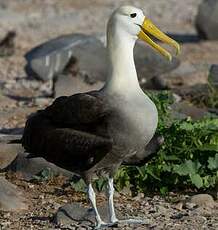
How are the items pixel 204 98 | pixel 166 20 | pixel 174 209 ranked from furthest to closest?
pixel 166 20 < pixel 204 98 < pixel 174 209

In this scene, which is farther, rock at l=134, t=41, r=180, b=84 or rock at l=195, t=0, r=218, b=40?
rock at l=195, t=0, r=218, b=40

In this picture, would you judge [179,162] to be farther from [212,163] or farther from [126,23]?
[126,23]

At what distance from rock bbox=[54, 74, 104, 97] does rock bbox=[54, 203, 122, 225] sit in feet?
14.1

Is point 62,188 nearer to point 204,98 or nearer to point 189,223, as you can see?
point 189,223

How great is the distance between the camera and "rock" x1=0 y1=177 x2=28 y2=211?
23.6 feet

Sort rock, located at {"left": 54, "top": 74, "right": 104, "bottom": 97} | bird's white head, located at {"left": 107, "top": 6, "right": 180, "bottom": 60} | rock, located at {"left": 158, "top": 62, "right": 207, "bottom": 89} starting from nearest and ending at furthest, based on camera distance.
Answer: bird's white head, located at {"left": 107, "top": 6, "right": 180, "bottom": 60}
rock, located at {"left": 54, "top": 74, "right": 104, "bottom": 97}
rock, located at {"left": 158, "top": 62, "right": 207, "bottom": 89}

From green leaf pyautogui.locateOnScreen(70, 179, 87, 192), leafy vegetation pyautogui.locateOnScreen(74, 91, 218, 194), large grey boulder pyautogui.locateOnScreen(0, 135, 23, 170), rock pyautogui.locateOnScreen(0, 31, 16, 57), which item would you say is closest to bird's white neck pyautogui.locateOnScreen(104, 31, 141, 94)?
leafy vegetation pyautogui.locateOnScreen(74, 91, 218, 194)

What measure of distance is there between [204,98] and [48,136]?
4.33m

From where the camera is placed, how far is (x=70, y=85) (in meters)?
11.5

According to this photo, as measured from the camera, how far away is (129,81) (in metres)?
6.61

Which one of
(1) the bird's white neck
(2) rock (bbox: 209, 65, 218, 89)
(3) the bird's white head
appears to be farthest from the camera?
(2) rock (bbox: 209, 65, 218, 89)

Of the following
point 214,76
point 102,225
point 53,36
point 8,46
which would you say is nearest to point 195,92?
point 214,76

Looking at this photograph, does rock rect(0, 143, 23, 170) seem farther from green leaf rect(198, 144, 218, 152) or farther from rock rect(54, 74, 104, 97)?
rock rect(54, 74, 104, 97)

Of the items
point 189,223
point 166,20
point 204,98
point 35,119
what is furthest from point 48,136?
point 166,20
